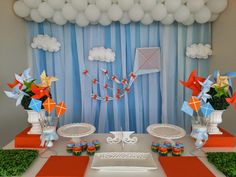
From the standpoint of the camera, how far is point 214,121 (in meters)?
1.32

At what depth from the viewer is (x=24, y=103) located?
1310 millimetres

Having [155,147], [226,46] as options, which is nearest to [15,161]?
[155,147]

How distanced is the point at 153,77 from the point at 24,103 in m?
1.22

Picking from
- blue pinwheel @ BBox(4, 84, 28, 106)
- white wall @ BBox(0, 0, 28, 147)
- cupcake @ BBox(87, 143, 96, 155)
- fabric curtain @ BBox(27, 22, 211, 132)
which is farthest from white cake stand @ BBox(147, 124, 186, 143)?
white wall @ BBox(0, 0, 28, 147)

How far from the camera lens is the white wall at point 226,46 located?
1708 mm

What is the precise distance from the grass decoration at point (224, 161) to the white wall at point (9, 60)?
5.43 ft

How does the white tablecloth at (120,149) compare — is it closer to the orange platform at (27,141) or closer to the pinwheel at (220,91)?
the orange platform at (27,141)

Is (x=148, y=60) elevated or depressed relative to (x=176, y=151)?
elevated

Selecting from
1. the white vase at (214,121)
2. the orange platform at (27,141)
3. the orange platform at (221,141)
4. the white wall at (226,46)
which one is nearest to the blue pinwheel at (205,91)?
the white vase at (214,121)

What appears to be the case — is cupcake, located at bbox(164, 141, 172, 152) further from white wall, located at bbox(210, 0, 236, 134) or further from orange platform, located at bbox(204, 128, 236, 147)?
white wall, located at bbox(210, 0, 236, 134)

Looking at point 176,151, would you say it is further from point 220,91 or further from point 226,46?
point 226,46

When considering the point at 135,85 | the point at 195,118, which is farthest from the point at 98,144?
the point at 135,85

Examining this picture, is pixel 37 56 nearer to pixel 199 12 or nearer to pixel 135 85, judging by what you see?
pixel 135 85

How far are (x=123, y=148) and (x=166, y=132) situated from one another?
314 mm
